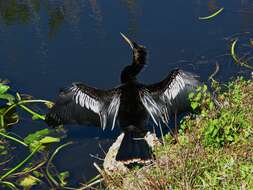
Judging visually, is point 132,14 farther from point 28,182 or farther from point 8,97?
point 28,182

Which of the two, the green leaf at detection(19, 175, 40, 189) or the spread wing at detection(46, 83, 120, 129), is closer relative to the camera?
the green leaf at detection(19, 175, 40, 189)

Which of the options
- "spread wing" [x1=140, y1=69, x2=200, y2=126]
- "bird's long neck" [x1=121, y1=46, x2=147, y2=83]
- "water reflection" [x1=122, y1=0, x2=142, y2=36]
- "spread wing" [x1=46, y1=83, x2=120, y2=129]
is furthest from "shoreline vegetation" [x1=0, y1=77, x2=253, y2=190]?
"water reflection" [x1=122, y1=0, x2=142, y2=36]

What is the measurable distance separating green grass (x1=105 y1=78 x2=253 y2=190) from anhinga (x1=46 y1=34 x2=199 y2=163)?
341 mm

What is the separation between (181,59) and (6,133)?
2.63 meters

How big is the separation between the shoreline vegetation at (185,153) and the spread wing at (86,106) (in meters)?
0.26

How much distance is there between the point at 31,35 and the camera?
789 cm

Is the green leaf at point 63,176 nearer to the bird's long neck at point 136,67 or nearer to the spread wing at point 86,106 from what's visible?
the spread wing at point 86,106

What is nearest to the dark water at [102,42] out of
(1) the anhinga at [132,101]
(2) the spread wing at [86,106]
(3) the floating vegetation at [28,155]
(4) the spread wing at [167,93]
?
(3) the floating vegetation at [28,155]

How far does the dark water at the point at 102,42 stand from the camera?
640 centimetres

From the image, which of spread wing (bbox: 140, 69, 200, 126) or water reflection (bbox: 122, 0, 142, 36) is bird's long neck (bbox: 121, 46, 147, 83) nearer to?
spread wing (bbox: 140, 69, 200, 126)

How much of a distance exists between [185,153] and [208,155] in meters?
0.33

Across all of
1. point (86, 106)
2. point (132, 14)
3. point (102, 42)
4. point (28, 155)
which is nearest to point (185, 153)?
point (86, 106)

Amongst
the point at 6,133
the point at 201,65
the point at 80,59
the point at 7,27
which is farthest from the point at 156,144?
the point at 7,27

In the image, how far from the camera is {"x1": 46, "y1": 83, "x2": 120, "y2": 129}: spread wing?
5137 mm
